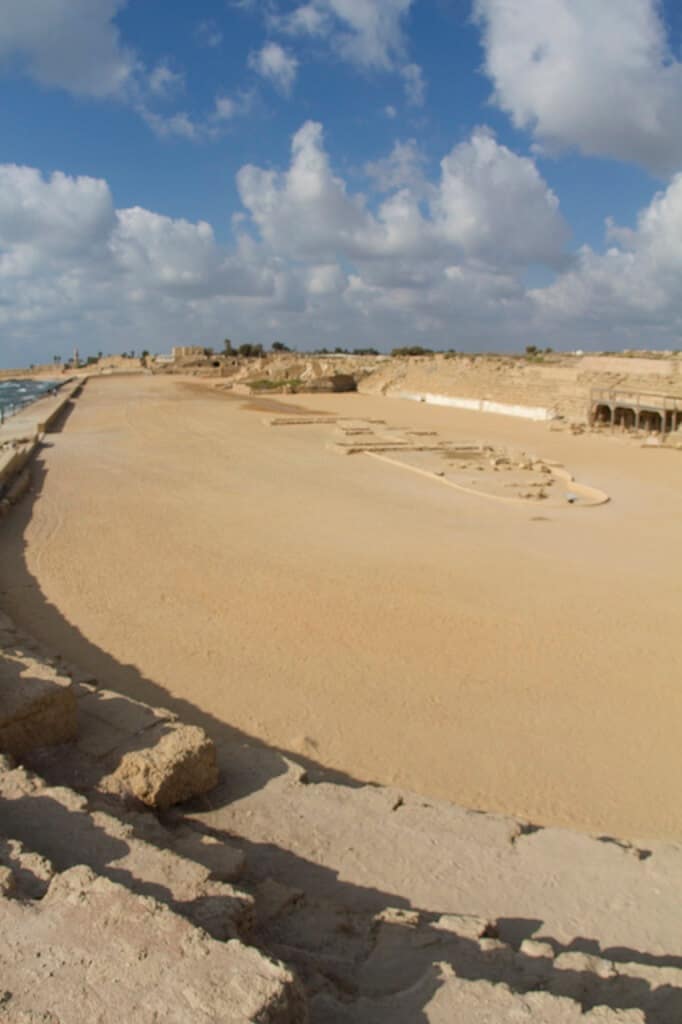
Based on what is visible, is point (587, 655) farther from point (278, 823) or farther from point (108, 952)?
point (108, 952)

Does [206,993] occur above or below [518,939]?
above

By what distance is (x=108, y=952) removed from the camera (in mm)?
2756

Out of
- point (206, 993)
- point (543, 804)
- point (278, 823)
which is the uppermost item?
point (206, 993)

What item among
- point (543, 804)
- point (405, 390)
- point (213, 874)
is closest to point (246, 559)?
point (543, 804)

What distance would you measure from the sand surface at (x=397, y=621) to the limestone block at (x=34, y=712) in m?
1.62

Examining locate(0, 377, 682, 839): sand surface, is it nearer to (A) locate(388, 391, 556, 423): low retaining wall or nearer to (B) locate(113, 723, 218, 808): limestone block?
(B) locate(113, 723, 218, 808): limestone block

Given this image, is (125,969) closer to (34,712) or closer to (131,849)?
(131,849)

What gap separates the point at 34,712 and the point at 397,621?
4.89 m

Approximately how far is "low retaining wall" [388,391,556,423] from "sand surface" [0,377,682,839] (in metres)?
16.4

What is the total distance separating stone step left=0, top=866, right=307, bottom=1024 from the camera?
2.51m

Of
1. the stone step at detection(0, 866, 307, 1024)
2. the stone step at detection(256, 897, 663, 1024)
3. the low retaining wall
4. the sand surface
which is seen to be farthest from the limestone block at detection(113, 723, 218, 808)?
the low retaining wall

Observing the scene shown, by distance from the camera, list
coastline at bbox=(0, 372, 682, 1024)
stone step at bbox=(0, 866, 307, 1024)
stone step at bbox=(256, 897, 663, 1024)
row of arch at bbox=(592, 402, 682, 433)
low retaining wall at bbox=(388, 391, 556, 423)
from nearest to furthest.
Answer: stone step at bbox=(0, 866, 307, 1024), stone step at bbox=(256, 897, 663, 1024), coastline at bbox=(0, 372, 682, 1024), row of arch at bbox=(592, 402, 682, 433), low retaining wall at bbox=(388, 391, 556, 423)

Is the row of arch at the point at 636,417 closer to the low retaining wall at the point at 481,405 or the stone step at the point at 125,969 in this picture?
the low retaining wall at the point at 481,405

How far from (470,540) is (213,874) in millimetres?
9872
